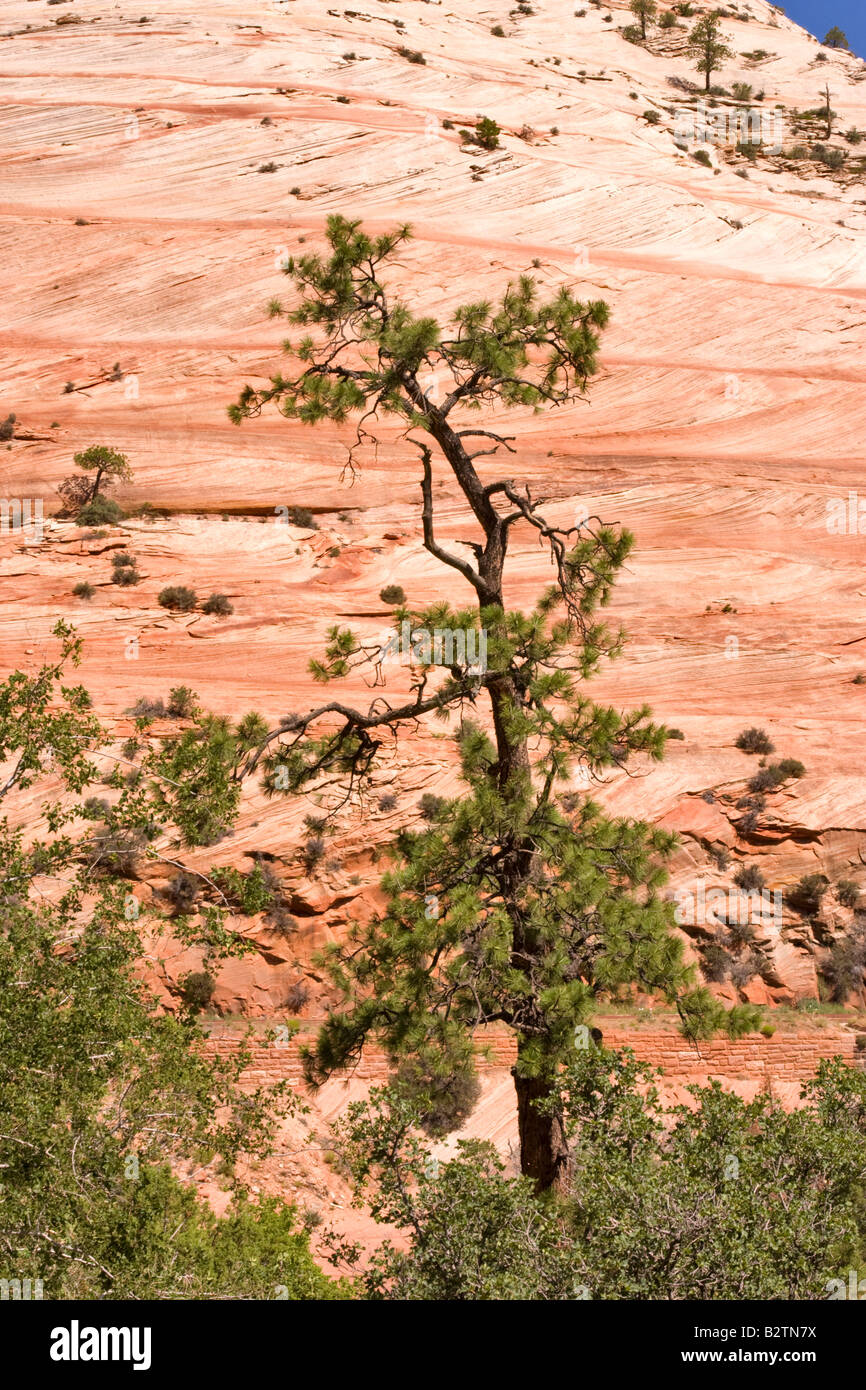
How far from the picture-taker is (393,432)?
1273 inches

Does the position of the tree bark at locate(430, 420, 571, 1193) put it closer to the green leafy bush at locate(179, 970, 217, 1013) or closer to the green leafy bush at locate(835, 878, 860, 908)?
the green leafy bush at locate(179, 970, 217, 1013)

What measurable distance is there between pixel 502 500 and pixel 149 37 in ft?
82.4

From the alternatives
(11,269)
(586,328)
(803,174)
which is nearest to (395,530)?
(11,269)

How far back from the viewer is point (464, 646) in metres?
10.7

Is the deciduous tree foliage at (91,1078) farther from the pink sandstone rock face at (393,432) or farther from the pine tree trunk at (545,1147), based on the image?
the pink sandstone rock face at (393,432)

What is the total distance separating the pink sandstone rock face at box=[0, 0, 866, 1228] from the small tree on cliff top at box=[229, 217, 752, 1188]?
9.13 m

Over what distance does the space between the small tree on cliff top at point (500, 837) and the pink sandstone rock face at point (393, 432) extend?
9.13 meters

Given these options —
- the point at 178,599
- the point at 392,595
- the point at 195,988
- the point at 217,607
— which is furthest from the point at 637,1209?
the point at 178,599

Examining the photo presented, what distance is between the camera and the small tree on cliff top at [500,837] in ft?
34.7

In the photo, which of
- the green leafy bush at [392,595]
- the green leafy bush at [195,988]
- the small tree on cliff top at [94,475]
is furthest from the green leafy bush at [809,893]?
the small tree on cliff top at [94,475]

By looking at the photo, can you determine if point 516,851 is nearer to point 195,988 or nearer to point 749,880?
point 195,988

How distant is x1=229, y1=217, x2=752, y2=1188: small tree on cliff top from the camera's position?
34.7 ft

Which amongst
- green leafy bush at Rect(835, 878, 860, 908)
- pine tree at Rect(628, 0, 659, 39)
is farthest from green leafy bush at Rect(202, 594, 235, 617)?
pine tree at Rect(628, 0, 659, 39)

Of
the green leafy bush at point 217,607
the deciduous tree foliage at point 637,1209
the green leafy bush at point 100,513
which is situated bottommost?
the deciduous tree foliage at point 637,1209
